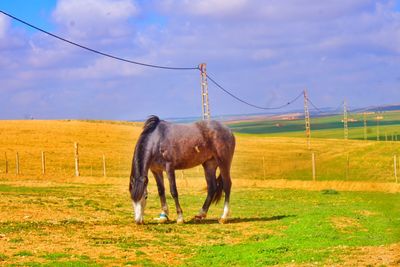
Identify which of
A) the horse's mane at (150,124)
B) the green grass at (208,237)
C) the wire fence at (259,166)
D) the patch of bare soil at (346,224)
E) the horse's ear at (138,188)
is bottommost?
the wire fence at (259,166)

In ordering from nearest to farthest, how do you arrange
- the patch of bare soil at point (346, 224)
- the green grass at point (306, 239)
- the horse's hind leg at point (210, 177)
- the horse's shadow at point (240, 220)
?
the green grass at point (306, 239) → the patch of bare soil at point (346, 224) → the horse's shadow at point (240, 220) → the horse's hind leg at point (210, 177)

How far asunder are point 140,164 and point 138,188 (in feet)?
2.61

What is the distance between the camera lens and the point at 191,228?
19.9 meters

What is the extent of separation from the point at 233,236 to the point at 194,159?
410cm

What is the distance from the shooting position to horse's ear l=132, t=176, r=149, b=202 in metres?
20.0

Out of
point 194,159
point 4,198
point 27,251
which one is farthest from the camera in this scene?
point 4,198

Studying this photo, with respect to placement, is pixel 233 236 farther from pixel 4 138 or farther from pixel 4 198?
pixel 4 138

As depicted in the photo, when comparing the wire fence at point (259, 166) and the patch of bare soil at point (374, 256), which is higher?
the patch of bare soil at point (374, 256)

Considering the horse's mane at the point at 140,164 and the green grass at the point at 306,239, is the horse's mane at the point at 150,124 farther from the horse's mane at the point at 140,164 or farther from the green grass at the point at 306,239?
the green grass at the point at 306,239

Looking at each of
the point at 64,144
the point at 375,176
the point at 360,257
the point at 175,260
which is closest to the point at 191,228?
the point at 175,260

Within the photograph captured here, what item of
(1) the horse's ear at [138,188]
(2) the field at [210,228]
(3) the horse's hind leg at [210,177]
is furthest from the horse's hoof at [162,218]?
(3) the horse's hind leg at [210,177]

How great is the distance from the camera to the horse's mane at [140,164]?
20.1 m

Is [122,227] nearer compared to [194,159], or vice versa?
[122,227]

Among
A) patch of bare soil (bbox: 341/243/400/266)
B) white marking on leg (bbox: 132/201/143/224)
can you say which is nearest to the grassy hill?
white marking on leg (bbox: 132/201/143/224)
